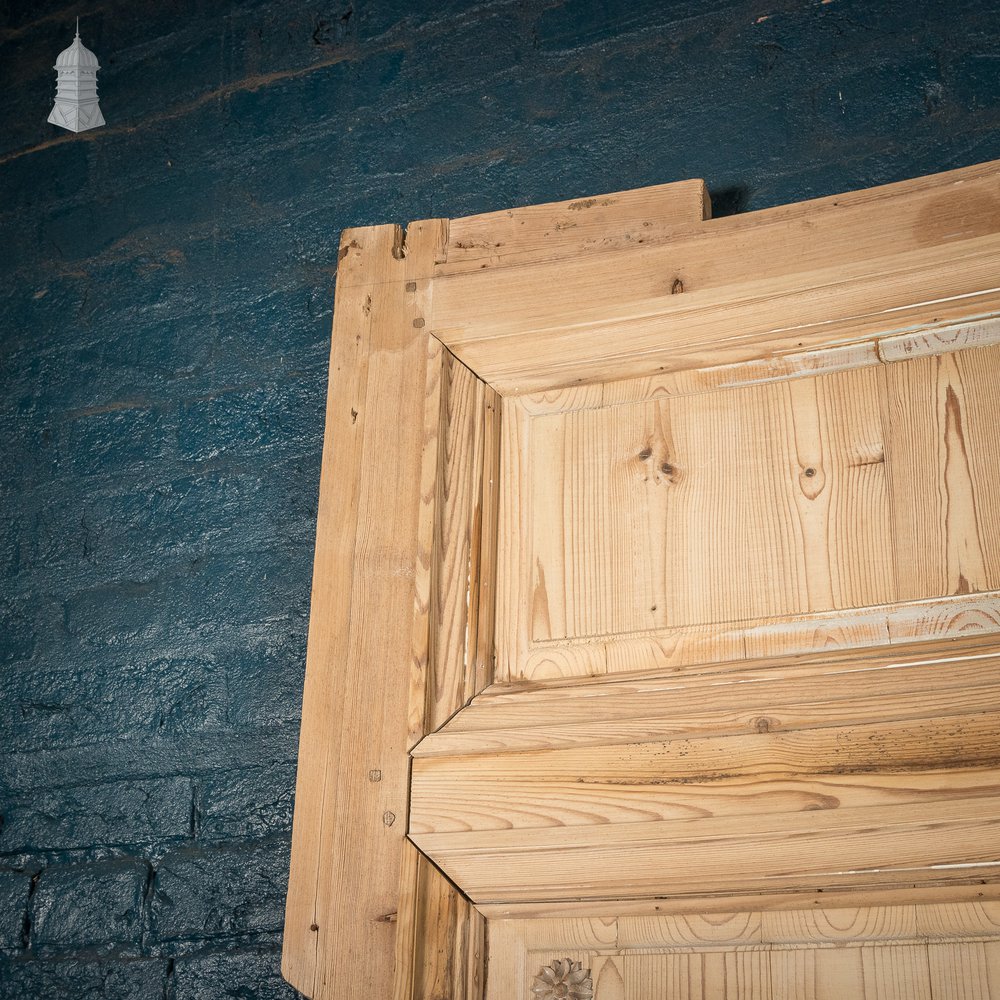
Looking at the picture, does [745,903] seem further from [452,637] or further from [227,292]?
[227,292]

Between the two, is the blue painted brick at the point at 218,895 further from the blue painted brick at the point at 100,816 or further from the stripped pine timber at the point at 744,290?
the stripped pine timber at the point at 744,290

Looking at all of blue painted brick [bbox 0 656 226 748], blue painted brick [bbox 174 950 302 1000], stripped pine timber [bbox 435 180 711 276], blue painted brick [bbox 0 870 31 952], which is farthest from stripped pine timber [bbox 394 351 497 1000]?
blue painted brick [bbox 0 870 31 952]

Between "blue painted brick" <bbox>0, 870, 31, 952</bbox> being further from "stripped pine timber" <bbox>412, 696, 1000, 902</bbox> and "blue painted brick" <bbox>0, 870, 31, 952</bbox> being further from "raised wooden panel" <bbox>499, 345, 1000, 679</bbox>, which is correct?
"raised wooden panel" <bbox>499, 345, 1000, 679</bbox>

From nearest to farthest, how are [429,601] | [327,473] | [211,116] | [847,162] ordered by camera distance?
[429,601], [327,473], [847,162], [211,116]

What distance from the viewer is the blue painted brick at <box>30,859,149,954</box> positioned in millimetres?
1684

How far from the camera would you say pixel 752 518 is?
126cm

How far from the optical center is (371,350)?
4.99 feet

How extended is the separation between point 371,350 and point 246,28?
1.16 metres

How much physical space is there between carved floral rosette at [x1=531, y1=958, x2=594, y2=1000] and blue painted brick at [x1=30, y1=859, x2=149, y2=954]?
754 mm

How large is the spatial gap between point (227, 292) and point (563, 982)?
4.55ft

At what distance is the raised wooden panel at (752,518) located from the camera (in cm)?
118

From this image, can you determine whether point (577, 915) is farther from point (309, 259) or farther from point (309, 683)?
point (309, 259)

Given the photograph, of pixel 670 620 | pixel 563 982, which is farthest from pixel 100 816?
pixel 670 620

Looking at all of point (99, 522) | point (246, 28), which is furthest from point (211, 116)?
point (99, 522)
